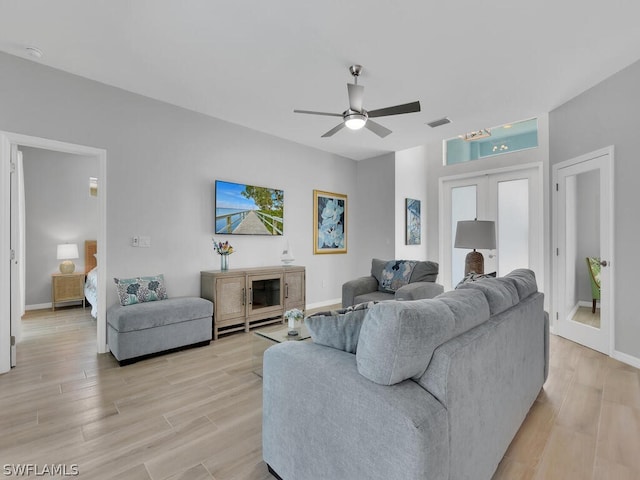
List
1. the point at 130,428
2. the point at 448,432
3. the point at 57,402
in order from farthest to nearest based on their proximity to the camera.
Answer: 1. the point at 57,402
2. the point at 130,428
3. the point at 448,432

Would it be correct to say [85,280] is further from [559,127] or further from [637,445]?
[559,127]

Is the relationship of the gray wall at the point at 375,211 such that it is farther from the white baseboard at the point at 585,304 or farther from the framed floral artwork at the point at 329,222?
the white baseboard at the point at 585,304

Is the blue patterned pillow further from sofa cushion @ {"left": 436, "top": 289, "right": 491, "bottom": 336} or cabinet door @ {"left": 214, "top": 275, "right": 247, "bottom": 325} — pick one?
sofa cushion @ {"left": 436, "top": 289, "right": 491, "bottom": 336}

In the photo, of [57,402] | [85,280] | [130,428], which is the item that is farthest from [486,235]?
[85,280]

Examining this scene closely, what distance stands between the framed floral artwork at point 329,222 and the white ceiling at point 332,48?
1903mm

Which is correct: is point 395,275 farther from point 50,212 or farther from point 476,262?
point 50,212

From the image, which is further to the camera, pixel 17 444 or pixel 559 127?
pixel 559 127

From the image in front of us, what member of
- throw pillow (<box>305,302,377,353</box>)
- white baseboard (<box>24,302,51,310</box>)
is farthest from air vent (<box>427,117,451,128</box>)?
white baseboard (<box>24,302,51,310</box>)

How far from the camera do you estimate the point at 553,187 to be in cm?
386

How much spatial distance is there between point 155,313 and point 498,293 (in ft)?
9.55

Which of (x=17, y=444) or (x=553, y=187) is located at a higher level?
(x=553, y=187)

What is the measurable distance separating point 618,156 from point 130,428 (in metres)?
4.59

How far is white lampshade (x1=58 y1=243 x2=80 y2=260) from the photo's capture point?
507cm

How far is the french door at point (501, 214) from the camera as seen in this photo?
4.55 m
